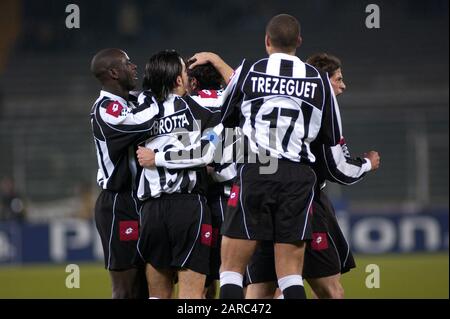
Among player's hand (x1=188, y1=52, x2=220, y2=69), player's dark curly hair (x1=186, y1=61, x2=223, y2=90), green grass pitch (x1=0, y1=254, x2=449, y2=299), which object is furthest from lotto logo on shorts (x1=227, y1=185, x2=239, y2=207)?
green grass pitch (x1=0, y1=254, x2=449, y2=299)

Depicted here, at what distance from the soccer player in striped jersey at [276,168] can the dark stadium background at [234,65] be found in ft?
17.6

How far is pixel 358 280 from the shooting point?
13938 mm

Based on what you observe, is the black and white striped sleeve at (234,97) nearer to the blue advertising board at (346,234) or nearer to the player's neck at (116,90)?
the player's neck at (116,90)

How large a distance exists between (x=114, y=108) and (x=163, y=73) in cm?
45

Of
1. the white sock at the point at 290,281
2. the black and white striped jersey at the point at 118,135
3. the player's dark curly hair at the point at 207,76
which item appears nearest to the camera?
the white sock at the point at 290,281

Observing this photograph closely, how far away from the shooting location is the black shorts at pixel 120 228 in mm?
6855

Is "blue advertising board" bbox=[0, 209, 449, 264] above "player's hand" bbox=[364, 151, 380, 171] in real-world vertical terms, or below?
below

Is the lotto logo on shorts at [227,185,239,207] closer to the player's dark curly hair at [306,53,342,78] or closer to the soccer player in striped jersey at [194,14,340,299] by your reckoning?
the soccer player in striped jersey at [194,14,340,299]

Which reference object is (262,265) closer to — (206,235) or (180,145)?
(206,235)

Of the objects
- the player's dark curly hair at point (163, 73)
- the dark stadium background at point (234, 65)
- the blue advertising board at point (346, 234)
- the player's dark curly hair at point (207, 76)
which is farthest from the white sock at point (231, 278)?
the blue advertising board at point (346, 234)

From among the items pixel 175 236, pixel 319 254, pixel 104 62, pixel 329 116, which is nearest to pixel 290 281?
pixel 319 254

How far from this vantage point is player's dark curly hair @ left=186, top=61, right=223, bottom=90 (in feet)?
23.6

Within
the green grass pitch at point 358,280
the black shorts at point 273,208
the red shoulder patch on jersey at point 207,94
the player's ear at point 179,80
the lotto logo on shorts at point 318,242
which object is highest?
the player's ear at point 179,80
